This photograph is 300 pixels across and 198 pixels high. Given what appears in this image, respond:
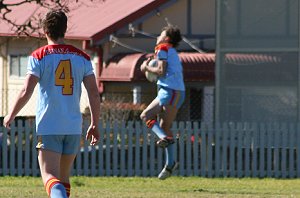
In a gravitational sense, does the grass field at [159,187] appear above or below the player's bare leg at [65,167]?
below

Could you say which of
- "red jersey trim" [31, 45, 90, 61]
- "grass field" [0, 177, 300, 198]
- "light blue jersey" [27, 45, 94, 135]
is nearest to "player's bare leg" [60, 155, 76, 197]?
Answer: "light blue jersey" [27, 45, 94, 135]

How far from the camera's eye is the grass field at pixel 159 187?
43.1 ft

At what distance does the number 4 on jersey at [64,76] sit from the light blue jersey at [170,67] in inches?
194

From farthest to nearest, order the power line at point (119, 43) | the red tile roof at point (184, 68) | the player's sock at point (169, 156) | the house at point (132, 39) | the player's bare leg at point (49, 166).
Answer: the power line at point (119, 43)
the house at point (132, 39)
the red tile roof at point (184, 68)
the player's sock at point (169, 156)
the player's bare leg at point (49, 166)

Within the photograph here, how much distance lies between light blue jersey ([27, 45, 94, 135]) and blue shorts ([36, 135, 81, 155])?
0.05 meters

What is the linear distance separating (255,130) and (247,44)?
180 centimetres

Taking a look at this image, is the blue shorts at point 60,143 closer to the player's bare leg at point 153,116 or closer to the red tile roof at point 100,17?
the player's bare leg at point 153,116

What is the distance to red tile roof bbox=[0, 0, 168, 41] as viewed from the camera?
29078 millimetres

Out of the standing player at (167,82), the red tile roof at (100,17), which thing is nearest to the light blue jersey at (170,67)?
the standing player at (167,82)

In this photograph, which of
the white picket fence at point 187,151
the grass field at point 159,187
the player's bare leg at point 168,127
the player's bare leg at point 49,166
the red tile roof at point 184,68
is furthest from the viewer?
the red tile roof at point 184,68

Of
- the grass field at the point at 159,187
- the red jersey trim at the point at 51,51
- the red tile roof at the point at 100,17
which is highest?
the red tile roof at the point at 100,17

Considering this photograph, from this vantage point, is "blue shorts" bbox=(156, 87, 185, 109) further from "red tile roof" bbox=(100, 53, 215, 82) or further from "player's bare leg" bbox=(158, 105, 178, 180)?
"red tile roof" bbox=(100, 53, 215, 82)

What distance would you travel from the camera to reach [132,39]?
30.5 meters

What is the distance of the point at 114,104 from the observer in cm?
2548
